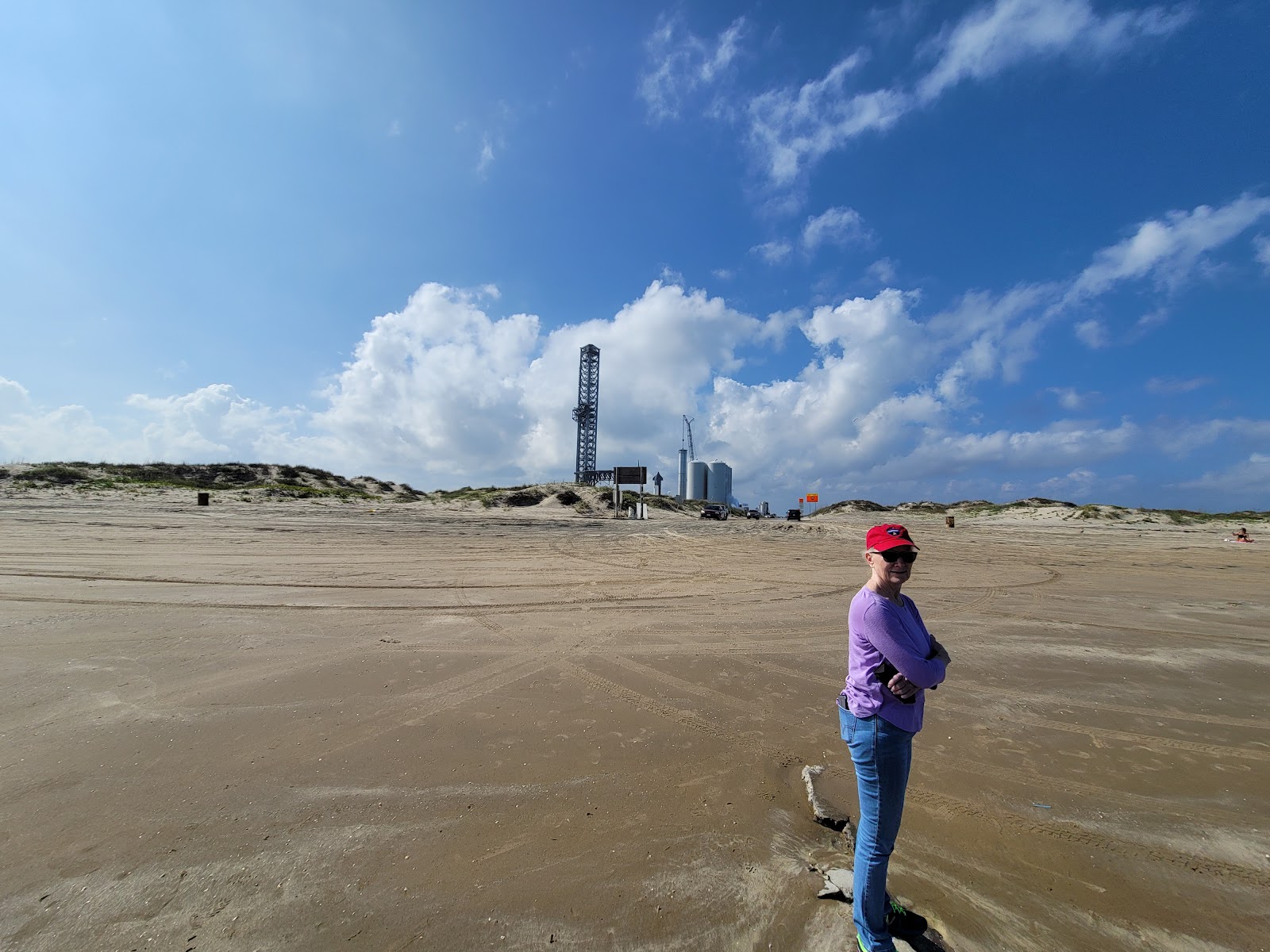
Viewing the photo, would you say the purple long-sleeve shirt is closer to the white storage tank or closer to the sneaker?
the sneaker

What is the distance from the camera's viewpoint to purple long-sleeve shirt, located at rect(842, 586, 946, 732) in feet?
7.48

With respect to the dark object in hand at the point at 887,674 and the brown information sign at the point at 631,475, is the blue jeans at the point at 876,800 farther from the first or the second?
the brown information sign at the point at 631,475

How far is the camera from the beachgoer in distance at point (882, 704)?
90.8 inches

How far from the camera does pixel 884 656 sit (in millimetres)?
2312

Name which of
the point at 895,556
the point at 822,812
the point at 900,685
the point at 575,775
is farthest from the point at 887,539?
the point at 575,775

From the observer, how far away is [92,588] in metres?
8.97

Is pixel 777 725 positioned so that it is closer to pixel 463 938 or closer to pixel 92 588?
pixel 463 938

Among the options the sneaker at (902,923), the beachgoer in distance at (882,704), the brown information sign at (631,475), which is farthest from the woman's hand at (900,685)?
the brown information sign at (631,475)

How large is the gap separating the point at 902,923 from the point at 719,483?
10106cm

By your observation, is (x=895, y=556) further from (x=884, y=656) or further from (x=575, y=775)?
(x=575, y=775)

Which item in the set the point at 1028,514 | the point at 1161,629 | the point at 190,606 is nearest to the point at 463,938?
the point at 190,606

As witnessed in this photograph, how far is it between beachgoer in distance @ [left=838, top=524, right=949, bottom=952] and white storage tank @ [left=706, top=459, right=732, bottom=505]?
98658 millimetres

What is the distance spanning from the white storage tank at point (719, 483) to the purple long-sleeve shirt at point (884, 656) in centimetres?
9873

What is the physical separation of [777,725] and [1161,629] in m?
8.38
